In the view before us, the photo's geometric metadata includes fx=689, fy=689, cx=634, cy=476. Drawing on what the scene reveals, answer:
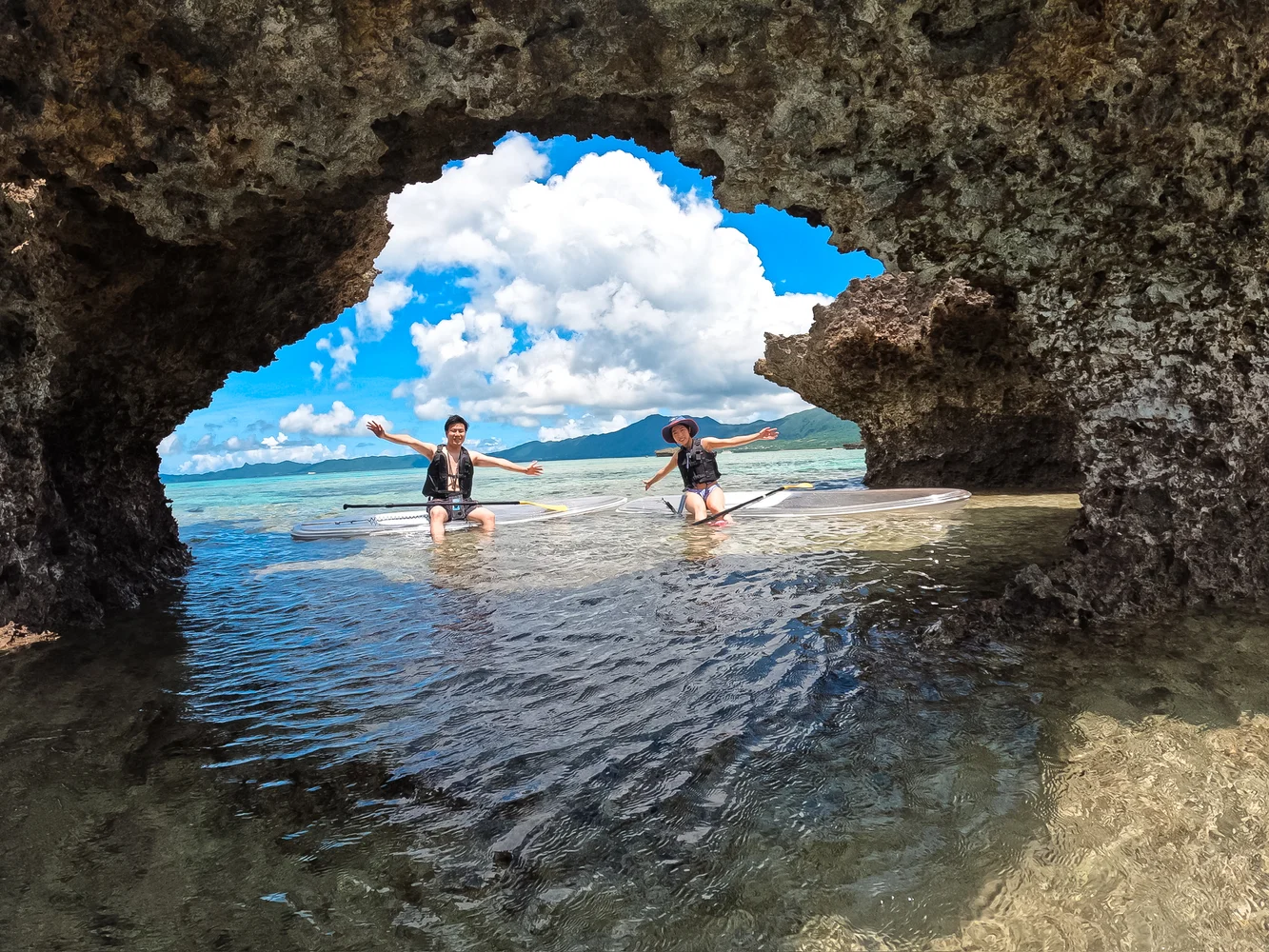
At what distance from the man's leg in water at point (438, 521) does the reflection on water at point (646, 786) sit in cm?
543

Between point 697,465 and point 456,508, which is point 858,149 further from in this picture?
point 456,508

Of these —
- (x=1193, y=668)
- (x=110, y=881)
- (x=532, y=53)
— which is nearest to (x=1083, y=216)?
(x=1193, y=668)

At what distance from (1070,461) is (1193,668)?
493 inches

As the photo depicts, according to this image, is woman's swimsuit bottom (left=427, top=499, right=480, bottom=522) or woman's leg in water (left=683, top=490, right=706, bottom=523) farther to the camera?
woman's swimsuit bottom (left=427, top=499, right=480, bottom=522)

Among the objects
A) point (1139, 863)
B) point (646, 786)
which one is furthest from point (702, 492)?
point (1139, 863)

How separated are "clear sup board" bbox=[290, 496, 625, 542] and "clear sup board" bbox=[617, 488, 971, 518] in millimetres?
1652

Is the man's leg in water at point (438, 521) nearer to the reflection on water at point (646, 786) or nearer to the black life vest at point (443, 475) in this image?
the black life vest at point (443, 475)

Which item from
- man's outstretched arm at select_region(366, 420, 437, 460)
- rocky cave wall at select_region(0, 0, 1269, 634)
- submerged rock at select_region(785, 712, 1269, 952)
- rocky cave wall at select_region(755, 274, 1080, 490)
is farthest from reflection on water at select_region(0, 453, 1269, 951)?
rocky cave wall at select_region(755, 274, 1080, 490)

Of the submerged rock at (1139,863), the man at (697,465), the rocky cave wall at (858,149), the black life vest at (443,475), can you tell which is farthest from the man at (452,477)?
the submerged rock at (1139,863)

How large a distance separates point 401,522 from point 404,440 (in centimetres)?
221

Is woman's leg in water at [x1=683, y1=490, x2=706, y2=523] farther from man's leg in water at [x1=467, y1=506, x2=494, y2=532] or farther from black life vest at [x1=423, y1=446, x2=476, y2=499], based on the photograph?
black life vest at [x1=423, y1=446, x2=476, y2=499]

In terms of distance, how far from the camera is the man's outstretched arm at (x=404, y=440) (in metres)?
10.7

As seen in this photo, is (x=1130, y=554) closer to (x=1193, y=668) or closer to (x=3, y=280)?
(x=1193, y=668)

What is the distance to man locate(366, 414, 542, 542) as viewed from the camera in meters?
11.9
